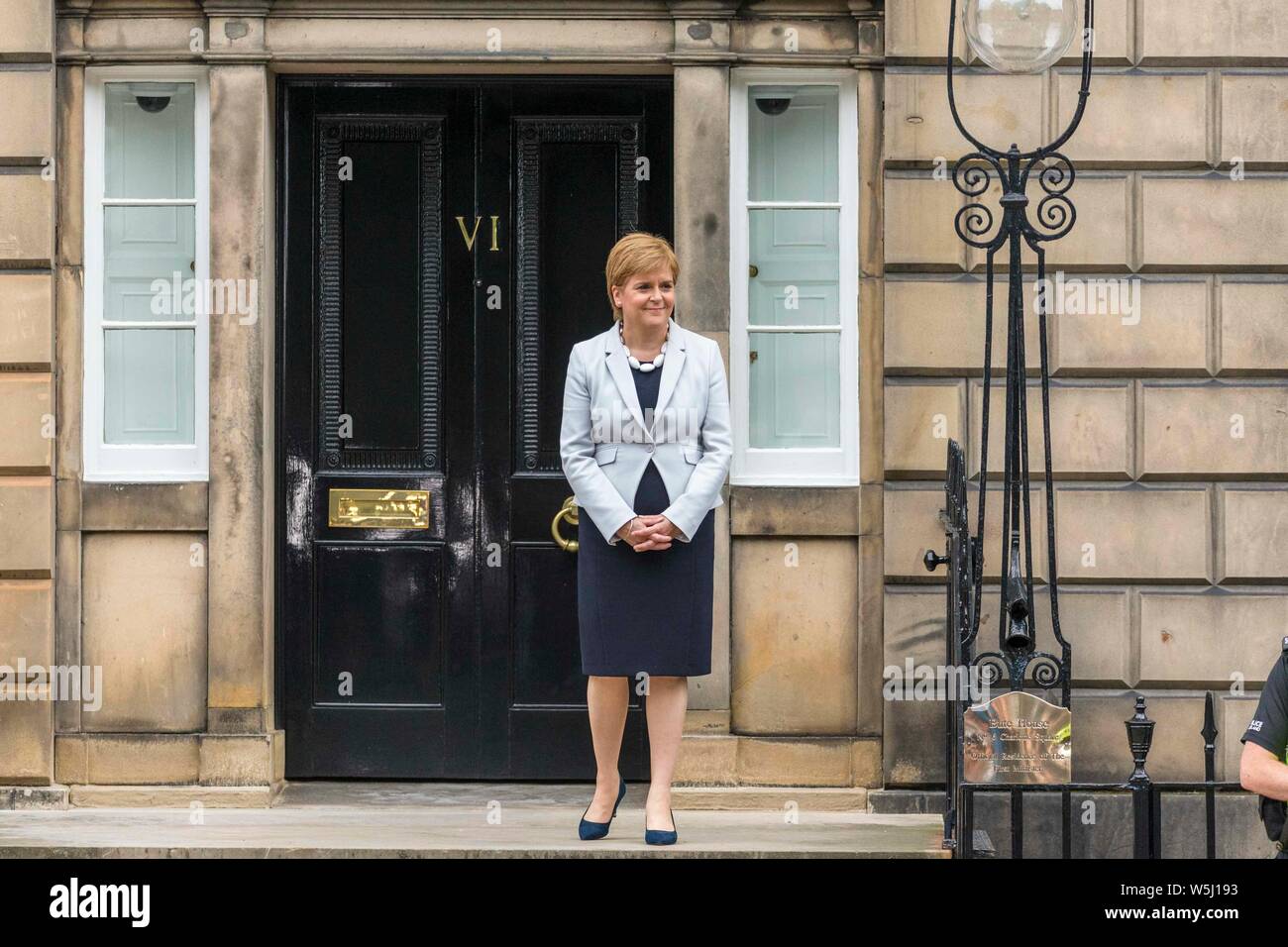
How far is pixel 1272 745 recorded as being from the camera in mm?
4852

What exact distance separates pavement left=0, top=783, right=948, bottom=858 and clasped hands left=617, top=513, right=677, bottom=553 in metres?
1.20

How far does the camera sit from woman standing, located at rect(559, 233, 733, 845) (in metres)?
6.86

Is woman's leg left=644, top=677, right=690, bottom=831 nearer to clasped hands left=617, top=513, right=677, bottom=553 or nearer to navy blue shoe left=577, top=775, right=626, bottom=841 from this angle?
navy blue shoe left=577, top=775, right=626, bottom=841

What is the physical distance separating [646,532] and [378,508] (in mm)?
2243

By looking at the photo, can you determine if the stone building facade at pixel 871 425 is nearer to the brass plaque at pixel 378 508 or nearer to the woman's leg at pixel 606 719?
the brass plaque at pixel 378 508

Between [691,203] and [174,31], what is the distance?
257 cm

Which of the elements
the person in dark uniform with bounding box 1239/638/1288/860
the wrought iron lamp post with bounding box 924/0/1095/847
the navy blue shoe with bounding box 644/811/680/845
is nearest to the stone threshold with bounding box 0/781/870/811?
the wrought iron lamp post with bounding box 924/0/1095/847

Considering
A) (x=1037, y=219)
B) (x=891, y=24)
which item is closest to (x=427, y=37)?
(x=891, y=24)

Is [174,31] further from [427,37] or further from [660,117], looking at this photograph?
[660,117]

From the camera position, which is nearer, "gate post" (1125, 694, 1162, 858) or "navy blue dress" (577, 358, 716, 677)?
"gate post" (1125, 694, 1162, 858)

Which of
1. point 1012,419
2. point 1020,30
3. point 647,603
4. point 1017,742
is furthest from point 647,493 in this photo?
point 1020,30

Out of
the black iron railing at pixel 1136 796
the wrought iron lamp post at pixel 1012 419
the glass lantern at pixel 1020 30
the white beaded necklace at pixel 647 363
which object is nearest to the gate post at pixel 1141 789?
the black iron railing at pixel 1136 796

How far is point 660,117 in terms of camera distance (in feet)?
28.5

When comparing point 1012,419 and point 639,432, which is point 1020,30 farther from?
point 639,432
